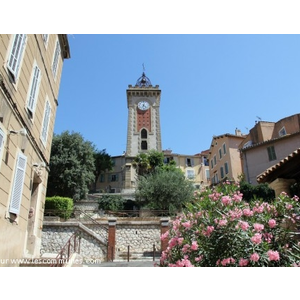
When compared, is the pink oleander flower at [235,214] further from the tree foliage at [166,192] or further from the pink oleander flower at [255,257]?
the tree foliage at [166,192]

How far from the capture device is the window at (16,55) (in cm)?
660

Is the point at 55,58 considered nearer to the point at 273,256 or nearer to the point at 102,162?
the point at 273,256

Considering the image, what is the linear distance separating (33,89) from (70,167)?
23936 mm

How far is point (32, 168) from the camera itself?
864 centimetres

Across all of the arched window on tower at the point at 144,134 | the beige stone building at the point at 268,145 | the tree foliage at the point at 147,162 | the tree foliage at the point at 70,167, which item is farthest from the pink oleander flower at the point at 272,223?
the arched window on tower at the point at 144,134

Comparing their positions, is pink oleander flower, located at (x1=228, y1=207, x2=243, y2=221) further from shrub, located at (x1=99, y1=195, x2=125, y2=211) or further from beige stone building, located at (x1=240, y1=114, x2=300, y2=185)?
shrub, located at (x1=99, y1=195, x2=125, y2=211)

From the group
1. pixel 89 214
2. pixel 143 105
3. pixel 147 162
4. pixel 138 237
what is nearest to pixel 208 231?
pixel 138 237

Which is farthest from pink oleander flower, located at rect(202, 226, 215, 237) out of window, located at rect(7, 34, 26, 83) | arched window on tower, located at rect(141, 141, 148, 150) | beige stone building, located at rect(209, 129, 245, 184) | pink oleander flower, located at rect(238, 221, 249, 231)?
arched window on tower, located at rect(141, 141, 148, 150)

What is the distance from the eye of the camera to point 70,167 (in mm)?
31516

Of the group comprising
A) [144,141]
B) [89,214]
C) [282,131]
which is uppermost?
[144,141]

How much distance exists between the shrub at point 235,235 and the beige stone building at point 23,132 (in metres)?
3.89

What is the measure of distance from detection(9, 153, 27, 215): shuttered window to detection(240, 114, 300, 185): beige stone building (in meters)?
19.9

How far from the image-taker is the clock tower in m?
43.6
